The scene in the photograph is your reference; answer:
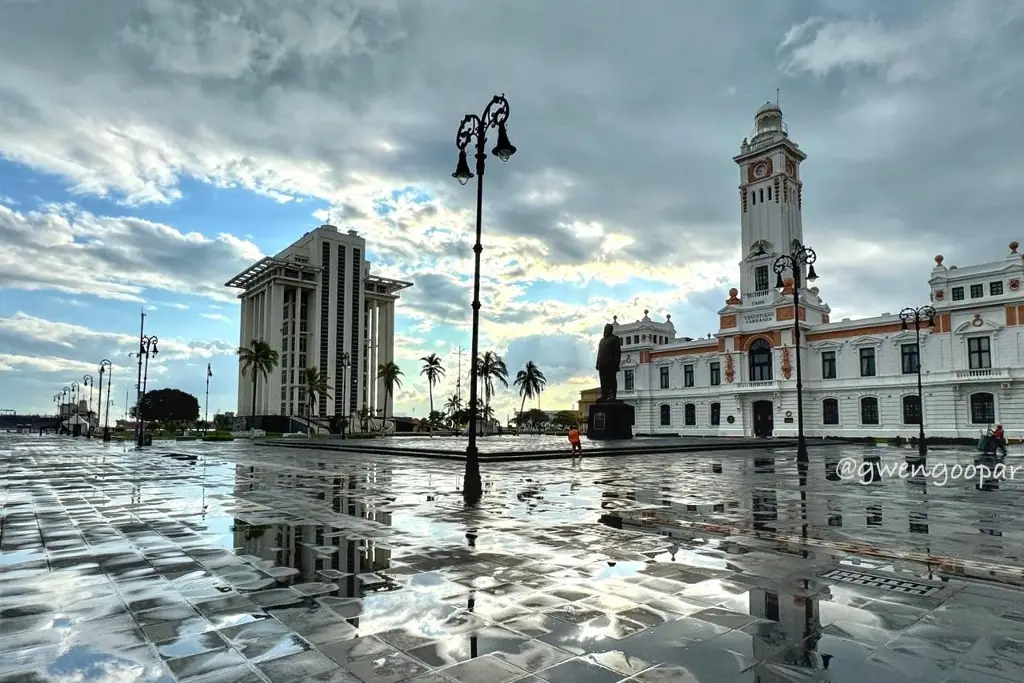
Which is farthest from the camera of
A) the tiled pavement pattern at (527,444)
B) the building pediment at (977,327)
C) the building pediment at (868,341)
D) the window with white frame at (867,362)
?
the window with white frame at (867,362)

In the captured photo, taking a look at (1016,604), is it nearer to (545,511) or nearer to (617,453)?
(545,511)

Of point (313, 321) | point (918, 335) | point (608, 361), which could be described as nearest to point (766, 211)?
point (918, 335)

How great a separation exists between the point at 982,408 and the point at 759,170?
3383 centimetres

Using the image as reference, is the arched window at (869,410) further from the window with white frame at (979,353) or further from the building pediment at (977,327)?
the building pediment at (977,327)

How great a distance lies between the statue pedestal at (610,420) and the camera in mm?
41125

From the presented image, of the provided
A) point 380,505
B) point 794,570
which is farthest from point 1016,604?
point 380,505

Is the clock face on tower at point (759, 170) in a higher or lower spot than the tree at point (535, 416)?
higher

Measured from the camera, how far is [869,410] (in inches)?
2223

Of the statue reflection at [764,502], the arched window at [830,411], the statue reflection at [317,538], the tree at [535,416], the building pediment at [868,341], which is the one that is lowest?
the tree at [535,416]

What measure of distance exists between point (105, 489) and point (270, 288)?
10108 centimetres

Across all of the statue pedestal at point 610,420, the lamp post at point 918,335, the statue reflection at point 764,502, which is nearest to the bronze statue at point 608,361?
the statue pedestal at point 610,420

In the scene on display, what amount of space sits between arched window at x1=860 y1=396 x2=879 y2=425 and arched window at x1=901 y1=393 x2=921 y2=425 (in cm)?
230

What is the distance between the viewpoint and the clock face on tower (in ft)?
229

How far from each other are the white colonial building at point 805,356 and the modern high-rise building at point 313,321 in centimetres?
5571
